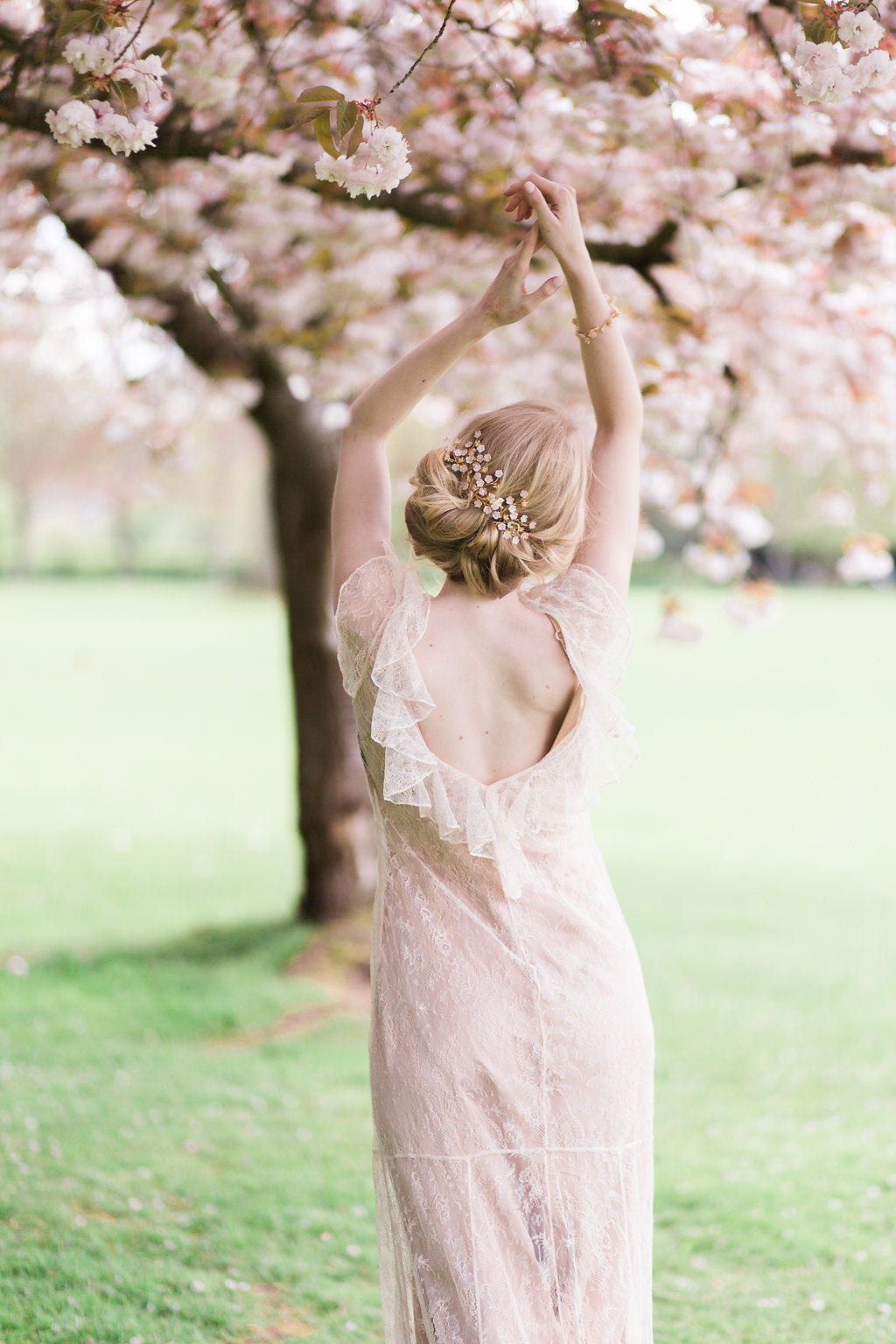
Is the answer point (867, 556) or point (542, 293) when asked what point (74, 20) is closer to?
point (542, 293)

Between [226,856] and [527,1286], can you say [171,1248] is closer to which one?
[527,1286]

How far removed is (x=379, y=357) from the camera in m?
5.61

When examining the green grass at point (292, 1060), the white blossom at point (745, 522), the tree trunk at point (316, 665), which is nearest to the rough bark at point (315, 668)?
the tree trunk at point (316, 665)

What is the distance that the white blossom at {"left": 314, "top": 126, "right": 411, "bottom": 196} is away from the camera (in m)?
2.21

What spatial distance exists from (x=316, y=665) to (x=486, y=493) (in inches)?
189

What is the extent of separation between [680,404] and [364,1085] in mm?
2986

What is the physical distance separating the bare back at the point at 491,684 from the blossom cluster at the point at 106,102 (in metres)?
1.09

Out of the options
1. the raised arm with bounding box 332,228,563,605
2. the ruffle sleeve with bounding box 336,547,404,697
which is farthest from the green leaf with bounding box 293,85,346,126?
the ruffle sleeve with bounding box 336,547,404,697

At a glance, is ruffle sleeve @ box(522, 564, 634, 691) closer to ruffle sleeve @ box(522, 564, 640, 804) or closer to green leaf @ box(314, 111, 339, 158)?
ruffle sleeve @ box(522, 564, 640, 804)

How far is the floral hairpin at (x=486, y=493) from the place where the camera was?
1.96 m

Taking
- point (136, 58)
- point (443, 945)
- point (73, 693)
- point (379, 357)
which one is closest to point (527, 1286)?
point (443, 945)

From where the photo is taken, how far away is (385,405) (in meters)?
2.15

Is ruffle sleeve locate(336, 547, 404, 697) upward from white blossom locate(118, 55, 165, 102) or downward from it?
downward

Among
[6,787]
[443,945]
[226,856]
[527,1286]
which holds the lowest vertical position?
[6,787]
